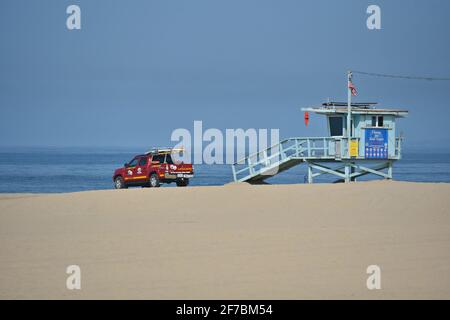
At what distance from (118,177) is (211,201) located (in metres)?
14.7

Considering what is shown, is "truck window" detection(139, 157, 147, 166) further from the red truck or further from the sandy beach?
the sandy beach

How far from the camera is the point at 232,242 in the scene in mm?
20609

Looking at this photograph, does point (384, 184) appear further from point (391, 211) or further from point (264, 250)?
point (264, 250)

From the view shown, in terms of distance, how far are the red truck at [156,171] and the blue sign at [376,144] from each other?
7710mm

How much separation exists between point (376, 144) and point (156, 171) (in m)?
9.59

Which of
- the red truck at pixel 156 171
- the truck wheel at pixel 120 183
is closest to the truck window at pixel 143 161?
the red truck at pixel 156 171

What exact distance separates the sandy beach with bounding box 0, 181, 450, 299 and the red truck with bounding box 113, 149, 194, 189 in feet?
31.1

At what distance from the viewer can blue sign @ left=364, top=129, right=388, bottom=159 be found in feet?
130

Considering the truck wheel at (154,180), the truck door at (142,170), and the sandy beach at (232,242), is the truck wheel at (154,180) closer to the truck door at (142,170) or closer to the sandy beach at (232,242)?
the truck door at (142,170)

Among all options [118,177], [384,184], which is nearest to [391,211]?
[384,184]

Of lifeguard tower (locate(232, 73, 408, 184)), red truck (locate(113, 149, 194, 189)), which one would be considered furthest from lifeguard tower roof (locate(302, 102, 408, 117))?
red truck (locate(113, 149, 194, 189))

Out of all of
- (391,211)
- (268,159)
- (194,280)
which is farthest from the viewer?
(268,159)
